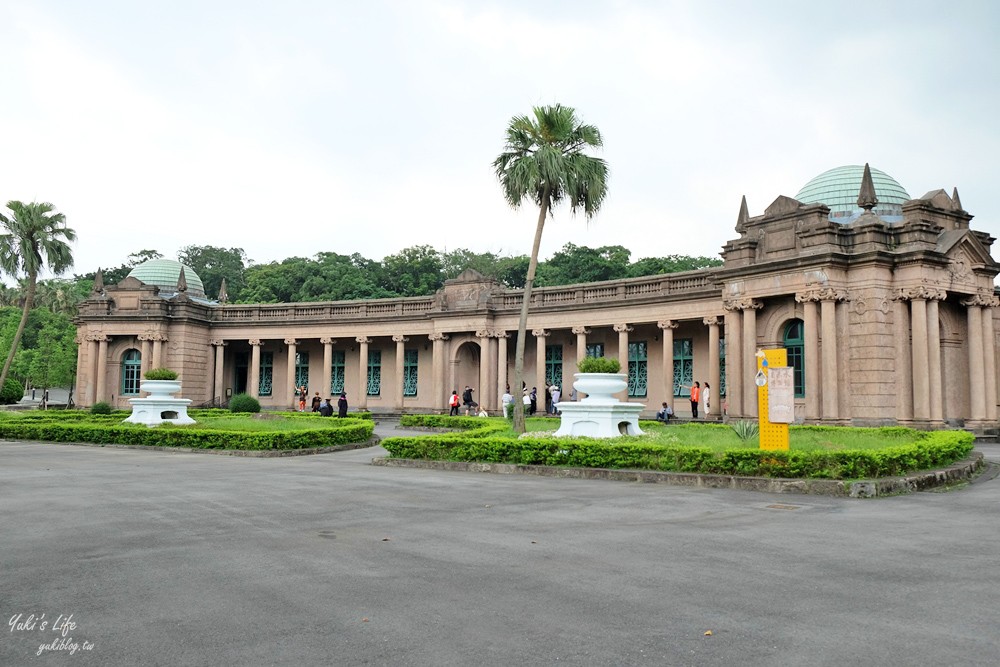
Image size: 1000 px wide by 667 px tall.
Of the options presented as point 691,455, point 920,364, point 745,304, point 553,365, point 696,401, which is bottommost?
point 691,455

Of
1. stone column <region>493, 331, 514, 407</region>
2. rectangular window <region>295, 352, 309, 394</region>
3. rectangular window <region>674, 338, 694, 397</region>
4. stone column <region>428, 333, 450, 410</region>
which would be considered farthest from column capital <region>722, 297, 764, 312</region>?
rectangular window <region>295, 352, 309, 394</region>

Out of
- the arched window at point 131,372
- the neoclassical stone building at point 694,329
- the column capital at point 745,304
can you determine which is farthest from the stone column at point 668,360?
the arched window at point 131,372

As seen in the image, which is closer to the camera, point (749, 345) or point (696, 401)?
point (749, 345)

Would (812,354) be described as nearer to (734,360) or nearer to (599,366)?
(734,360)

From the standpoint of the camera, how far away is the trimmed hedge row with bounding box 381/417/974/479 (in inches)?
492

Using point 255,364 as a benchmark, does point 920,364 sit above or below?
below

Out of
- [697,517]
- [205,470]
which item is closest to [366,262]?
[205,470]

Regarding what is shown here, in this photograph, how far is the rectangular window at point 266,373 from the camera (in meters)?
45.7

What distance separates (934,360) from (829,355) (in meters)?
3.18

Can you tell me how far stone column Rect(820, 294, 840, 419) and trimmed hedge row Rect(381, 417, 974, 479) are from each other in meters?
5.06

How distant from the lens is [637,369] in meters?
35.7

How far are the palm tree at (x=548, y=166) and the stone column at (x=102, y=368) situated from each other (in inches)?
1115

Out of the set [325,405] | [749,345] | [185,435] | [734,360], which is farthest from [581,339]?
[185,435]

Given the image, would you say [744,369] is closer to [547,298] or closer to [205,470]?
[547,298]
